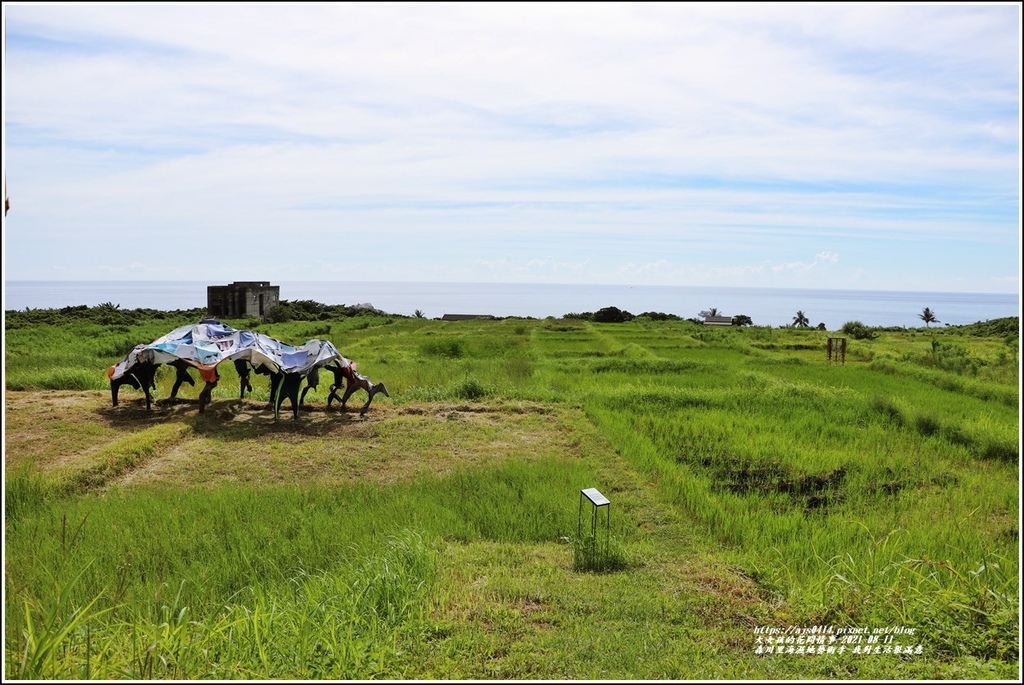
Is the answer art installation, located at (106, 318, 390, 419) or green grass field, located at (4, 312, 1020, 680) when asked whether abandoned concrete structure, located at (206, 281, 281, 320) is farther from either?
art installation, located at (106, 318, 390, 419)

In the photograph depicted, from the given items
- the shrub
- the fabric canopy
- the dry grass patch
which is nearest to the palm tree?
the shrub

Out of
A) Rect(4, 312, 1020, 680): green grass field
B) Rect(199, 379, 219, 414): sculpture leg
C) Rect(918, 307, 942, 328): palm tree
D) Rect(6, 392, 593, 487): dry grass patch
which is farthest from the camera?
Rect(918, 307, 942, 328): palm tree

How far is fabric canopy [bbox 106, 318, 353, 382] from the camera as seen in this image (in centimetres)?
961

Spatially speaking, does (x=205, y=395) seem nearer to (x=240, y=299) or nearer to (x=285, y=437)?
(x=285, y=437)

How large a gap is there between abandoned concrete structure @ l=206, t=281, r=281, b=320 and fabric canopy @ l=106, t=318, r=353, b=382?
62.9 feet

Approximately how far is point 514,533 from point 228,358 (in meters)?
6.02

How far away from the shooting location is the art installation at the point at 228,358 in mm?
9617

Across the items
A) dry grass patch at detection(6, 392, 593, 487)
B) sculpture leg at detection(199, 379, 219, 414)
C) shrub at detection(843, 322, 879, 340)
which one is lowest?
dry grass patch at detection(6, 392, 593, 487)

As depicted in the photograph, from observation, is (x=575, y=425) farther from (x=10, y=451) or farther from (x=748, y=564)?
(x=10, y=451)

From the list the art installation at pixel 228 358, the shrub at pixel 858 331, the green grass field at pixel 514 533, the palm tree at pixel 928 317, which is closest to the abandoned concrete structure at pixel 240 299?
A: the green grass field at pixel 514 533

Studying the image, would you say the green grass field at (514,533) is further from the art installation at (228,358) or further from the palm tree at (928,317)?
the palm tree at (928,317)

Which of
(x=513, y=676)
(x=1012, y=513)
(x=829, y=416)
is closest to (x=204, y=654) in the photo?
(x=513, y=676)

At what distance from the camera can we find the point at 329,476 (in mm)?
7180

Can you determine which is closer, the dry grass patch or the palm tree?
the dry grass patch
